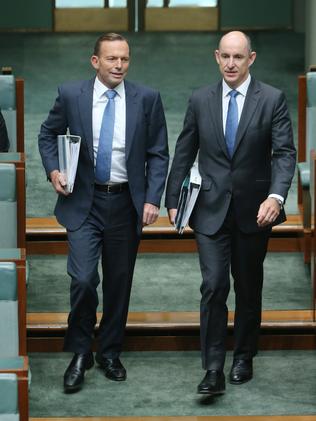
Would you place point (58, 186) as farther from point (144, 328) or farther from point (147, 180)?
point (144, 328)

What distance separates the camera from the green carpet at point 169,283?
3.88 meters

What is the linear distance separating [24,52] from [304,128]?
2.54 meters

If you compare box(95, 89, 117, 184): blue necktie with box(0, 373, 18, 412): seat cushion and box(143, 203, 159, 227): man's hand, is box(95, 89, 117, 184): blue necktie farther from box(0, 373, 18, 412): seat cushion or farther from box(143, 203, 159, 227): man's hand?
box(0, 373, 18, 412): seat cushion

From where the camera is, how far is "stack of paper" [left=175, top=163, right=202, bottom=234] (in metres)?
3.34

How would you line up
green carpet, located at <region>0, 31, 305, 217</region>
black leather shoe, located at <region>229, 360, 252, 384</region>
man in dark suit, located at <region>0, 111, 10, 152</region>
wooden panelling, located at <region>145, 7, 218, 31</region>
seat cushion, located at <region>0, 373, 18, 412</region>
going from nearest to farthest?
seat cushion, located at <region>0, 373, 18, 412</region>
black leather shoe, located at <region>229, 360, 252, 384</region>
man in dark suit, located at <region>0, 111, 10, 152</region>
green carpet, located at <region>0, 31, 305, 217</region>
wooden panelling, located at <region>145, 7, 218, 31</region>

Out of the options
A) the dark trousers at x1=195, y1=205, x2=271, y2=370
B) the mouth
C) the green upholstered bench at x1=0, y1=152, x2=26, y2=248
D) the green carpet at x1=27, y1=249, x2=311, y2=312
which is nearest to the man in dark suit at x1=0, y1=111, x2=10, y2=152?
the green upholstered bench at x1=0, y1=152, x2=26, y2=248

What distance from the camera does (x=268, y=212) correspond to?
3.23m

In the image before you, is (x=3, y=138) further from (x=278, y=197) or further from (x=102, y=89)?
(x=278, y=197)

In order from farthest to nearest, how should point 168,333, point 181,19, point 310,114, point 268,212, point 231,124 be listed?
point 181,19 → point 310,114 → point 168,333 → point 231,124 → point 268,212

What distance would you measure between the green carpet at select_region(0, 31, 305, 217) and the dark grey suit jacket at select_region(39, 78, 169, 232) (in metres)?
1.33

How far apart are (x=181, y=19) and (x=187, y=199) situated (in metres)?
3.99

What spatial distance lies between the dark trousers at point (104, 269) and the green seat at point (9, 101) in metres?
0.83

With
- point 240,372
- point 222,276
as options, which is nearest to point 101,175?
point 222,276

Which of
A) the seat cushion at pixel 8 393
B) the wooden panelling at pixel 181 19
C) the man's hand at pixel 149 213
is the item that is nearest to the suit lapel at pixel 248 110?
the man's hand at pixel 149 213
